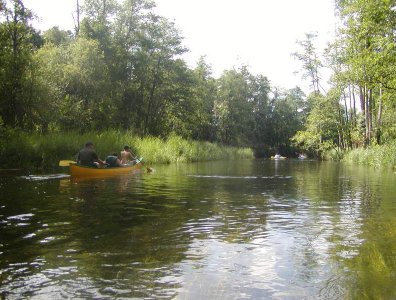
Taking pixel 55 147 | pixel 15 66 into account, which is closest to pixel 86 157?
pixel 55 147

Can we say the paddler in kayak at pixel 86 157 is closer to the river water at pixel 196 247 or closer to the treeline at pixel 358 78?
the river water at pixel 196 247

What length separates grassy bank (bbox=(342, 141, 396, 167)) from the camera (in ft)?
89.4

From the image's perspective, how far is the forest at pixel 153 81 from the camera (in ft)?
79.3

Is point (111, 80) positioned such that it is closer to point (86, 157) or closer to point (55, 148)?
point (55, 148)

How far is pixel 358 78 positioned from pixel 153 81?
2393 centimetres

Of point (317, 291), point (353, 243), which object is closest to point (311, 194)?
point (353, 243)

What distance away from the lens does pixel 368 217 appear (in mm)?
9156

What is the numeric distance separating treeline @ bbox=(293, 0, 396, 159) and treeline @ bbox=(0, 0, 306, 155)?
1502 cm

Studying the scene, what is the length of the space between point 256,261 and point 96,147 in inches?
812

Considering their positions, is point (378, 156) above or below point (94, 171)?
above

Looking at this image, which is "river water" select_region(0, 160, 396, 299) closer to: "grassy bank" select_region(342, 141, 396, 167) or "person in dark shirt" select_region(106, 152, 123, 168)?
"person in dark shirt" select_region(106, 152, 123, 168)

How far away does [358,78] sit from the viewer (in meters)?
26.2

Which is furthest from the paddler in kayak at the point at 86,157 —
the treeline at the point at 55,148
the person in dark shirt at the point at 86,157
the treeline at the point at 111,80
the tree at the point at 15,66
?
the tree at the point at 15,66

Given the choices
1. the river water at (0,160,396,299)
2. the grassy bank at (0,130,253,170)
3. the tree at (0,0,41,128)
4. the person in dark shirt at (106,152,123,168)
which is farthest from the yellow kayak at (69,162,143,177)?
the tree at (0,0,41,128)
